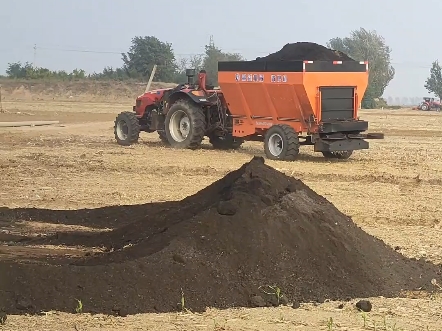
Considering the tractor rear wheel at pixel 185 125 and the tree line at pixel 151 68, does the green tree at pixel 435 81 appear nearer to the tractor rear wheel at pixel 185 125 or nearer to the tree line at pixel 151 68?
the tree line at pixel 151 68

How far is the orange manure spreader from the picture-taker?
61.2ft

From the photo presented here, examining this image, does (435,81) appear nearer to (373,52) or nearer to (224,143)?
(373,52)

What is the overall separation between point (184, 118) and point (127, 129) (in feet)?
6.17

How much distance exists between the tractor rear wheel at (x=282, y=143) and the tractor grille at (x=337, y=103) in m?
0.81

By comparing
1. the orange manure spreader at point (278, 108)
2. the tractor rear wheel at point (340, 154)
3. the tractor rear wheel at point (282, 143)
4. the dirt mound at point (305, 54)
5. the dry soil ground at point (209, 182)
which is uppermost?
the dirt mound at point (305, 54)

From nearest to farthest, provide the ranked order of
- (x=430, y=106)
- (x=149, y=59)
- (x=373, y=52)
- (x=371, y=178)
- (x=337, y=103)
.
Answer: (x=371, y=178) → (x=337, y=103) → (x=430, y=106) → (x=149, y=59) → (x=373, y=52)

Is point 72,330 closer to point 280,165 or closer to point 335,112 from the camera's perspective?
point 280,165

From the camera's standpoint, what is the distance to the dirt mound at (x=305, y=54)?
19.1m

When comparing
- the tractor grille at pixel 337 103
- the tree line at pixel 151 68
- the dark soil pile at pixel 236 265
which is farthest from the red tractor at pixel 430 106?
the dark soil pile at pixel 236 265

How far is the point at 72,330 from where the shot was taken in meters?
6.58

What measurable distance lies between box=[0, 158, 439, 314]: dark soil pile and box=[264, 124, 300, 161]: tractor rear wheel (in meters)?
9.19

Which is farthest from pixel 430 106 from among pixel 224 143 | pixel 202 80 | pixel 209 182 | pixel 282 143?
pixel 209 182

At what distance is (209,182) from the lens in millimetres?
15352

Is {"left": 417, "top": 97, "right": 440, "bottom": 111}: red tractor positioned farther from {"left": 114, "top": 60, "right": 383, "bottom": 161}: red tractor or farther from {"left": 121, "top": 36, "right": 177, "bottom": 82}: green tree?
{"left": 114, "top": 60, "right": 383, "bottom": 161}: red tractor
